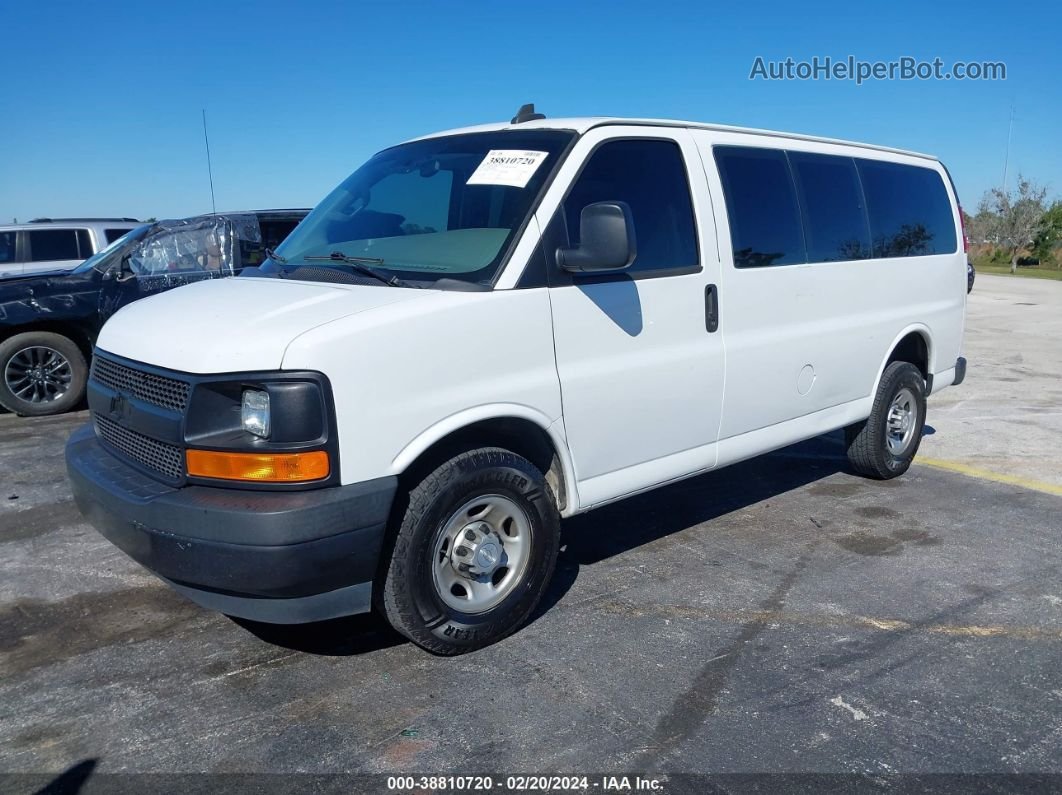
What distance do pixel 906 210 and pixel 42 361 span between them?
7.79 metres

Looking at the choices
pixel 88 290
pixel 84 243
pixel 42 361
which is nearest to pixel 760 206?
pixel 88 290

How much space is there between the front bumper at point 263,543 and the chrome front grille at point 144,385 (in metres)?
0.31

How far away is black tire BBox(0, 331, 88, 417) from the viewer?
834cm

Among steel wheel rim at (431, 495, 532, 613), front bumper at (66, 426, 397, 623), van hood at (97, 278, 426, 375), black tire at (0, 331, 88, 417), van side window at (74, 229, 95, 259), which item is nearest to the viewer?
front bumper at (66, 426, 397, 623)

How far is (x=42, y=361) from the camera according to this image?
8.50m

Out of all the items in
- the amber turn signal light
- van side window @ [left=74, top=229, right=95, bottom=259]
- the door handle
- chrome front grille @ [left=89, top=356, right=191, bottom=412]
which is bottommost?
the amber turn signal light

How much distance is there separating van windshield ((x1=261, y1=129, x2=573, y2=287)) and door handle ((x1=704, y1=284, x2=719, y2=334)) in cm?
103

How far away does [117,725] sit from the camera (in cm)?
310

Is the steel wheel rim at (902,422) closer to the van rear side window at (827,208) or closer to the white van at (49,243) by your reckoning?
the van rear side window at (827,208)

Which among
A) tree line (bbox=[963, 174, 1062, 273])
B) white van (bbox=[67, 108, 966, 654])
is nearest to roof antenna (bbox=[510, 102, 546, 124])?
white van (bbox=[67, 108, 966, 654])

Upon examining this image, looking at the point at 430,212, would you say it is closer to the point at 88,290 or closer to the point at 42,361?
the point at 88,290

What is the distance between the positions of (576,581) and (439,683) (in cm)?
116

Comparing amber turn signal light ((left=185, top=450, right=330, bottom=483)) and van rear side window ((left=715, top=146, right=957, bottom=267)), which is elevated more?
van rear side window ((left=715, top=146, right=957, bottom=267))

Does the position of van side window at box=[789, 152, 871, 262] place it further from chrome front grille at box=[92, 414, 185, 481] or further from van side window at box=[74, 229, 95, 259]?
van side window at box=[74, 229, 95, 259]
